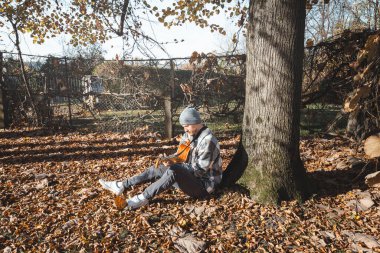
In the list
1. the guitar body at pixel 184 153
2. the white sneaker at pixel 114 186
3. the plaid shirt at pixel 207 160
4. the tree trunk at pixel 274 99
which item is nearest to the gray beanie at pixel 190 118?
the plaid shirt at pixel 207 160

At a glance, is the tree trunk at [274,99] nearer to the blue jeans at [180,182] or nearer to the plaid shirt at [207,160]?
the plaid shirt at [207,160]

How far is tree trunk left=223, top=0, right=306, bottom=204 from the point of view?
3400 millimetres

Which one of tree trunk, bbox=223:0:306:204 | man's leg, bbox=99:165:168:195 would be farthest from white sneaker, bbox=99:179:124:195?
tree trunk, bbox=223:0:306:204

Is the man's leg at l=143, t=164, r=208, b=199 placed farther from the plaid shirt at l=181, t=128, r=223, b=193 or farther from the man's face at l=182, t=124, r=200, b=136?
the man's face at l=182, t=124, r=200, b=136

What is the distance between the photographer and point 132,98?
845cm

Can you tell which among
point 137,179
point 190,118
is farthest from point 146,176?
point 190,118

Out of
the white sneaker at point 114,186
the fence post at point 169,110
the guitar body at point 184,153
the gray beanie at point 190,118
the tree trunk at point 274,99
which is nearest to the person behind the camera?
the tree trunk at point 274,99

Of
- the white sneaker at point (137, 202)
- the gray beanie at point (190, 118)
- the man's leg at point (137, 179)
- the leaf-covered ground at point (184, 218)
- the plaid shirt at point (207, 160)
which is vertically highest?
the gray beanie at point (190, 118)

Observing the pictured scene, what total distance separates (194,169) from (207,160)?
8.9 inches

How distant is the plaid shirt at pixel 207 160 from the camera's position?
3691 millimetres

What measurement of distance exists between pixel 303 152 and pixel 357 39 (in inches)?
105

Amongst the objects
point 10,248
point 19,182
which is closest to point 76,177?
point 19,182

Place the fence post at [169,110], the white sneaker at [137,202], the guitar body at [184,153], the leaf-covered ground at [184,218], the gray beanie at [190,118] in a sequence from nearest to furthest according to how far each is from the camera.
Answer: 1. the leaf-covered ground at [184,218]
2. the white sneaker at [137,202]
3. the gray beanie at [190,118]
4. the guitar body at [184,153]
5. the fence post at [169,110]

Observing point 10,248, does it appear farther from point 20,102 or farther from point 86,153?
point 20,102
